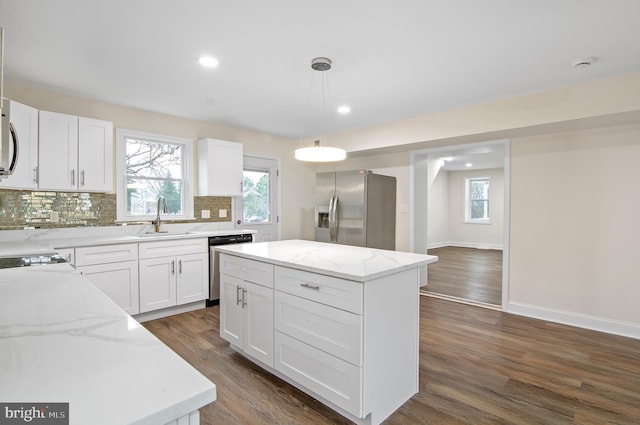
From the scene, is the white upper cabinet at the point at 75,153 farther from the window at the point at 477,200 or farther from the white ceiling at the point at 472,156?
the window at the point at 477,200

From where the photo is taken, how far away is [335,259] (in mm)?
2258

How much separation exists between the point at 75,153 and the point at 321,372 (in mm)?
3154

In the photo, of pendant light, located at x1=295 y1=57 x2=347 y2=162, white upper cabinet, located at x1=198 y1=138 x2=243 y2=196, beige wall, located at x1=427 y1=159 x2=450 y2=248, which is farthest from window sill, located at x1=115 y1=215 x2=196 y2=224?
beige wall, located at x1=427 y1=159 x2=450 y2=248

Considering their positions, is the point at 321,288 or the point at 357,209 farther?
the point at 357,209

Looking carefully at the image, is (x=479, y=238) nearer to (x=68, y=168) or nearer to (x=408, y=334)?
(x=408, y=334)

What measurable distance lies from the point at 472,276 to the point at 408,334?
164 inches

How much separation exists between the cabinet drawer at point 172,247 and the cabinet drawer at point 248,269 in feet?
3.86

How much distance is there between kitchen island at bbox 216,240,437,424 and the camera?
1816 mm

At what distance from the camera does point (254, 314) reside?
2.49 metres

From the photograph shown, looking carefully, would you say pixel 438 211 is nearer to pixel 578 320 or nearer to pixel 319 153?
pixel 578 320

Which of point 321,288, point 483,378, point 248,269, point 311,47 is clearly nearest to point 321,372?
point 321,288

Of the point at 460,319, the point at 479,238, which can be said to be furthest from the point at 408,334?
the point at 479,238

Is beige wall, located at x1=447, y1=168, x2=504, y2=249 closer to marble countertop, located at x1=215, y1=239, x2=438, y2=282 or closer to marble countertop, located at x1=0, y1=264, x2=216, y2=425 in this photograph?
marble countertop, located at x1=215, y1=239, x2=438, y2=282

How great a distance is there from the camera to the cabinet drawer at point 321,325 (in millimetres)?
1811
